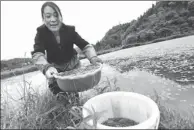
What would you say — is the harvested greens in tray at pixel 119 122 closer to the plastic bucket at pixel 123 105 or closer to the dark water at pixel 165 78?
the plastic bucket at pixel 123 105

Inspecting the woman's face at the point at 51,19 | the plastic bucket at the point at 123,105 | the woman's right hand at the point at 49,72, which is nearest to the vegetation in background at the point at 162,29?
the woman's face at the point at 51,19

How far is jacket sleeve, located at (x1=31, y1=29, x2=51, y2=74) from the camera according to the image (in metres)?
1.56

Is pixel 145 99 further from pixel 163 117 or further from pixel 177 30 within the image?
pixel 177 30

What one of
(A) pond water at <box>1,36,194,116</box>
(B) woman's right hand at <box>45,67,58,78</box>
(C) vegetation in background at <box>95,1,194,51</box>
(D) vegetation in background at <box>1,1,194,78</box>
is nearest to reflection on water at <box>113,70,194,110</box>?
(A) pond water at <box>1,36,194,116</box>

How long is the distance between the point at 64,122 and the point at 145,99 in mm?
800

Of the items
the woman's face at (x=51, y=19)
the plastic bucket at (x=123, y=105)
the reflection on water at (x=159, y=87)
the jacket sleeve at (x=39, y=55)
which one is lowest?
the reflection on water at (x=159, y=87)

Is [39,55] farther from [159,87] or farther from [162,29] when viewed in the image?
[162,29]

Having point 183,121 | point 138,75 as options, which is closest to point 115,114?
point 183,121

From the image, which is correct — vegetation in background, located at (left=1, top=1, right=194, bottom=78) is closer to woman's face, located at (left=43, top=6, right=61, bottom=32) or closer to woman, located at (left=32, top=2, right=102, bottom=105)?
woman, located at (left=32, top=2, right=102, bottom=105)

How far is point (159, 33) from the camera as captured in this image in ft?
20.4

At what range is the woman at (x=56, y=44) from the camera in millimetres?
1686

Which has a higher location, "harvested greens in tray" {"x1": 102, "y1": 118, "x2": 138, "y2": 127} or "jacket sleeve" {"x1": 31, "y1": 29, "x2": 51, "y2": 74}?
"jacket sleeve" {"x1": 31, "y1": 29, "x2": 51, "y2": 74}

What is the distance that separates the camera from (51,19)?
172 centimetres

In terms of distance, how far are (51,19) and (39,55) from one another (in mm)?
416
